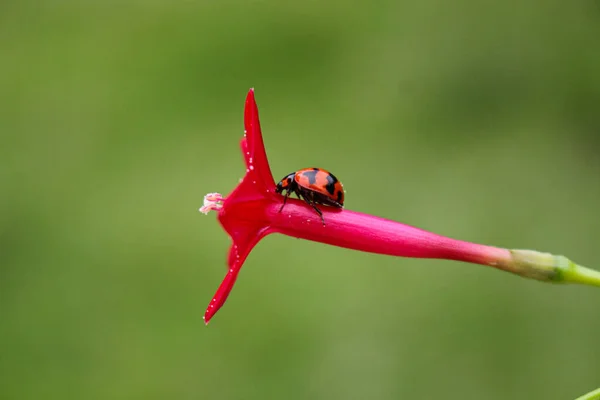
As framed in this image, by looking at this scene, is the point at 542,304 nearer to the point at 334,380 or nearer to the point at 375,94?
the point at 334,380

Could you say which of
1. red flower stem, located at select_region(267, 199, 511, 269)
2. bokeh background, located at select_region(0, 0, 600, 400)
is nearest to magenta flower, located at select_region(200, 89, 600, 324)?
red flower stem, located at select_region(267, 199, 511, 269)

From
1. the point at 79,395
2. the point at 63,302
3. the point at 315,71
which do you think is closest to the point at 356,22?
the point at 315,71

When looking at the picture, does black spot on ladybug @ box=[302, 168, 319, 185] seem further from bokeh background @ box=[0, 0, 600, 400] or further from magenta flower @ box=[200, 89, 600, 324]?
bokeh background @ box=[0, 0, 600, 400]

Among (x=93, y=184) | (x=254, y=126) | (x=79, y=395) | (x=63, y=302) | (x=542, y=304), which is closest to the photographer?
(x=254, y=126)

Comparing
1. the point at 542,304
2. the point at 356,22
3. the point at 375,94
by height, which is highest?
the point at 356,22

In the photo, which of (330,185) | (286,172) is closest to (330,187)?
(330,185)

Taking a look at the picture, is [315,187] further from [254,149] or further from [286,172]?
[286,172]

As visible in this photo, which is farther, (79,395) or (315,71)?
(315,71)
